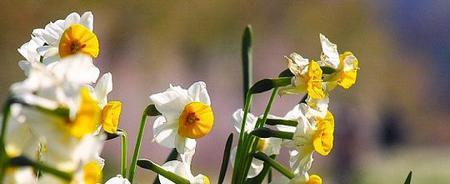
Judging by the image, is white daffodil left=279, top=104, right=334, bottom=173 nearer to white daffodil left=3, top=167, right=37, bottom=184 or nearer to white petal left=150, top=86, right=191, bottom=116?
white petal left=150, top=86, right=191, bottom=116

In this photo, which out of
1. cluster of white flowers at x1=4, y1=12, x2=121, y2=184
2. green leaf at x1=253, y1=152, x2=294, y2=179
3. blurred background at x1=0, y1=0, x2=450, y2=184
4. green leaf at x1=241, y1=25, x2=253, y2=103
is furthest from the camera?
blurred background at x1=0, y1=0, x2=450, y2=184

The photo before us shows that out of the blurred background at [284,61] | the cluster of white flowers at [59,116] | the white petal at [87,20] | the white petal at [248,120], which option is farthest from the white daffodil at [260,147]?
the blurred background at [284,61]

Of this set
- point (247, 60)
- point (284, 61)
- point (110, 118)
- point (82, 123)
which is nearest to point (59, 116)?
point (82, 123)

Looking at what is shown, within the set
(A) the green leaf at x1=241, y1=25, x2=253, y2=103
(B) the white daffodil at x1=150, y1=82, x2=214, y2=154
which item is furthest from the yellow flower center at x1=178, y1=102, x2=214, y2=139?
(A) the green leaf at x1=241, y1=25, x2=253, y2=103

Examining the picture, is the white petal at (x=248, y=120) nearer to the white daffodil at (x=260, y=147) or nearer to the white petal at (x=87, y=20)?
the white daffodil at (x=260, y=147)

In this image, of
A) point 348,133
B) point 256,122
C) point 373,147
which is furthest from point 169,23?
point 256,122

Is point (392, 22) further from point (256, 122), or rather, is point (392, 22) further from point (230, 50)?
point (256, 122)

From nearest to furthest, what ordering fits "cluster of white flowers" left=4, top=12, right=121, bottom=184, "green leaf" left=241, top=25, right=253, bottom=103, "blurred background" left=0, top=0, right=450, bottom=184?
"cluster of white flowers" left=4, top=12, right=121, bottom=184 → "green leaf" left=241, top=25, right=253, bottom=103 → "blurred background" left=0, top=0, right=450, bottom=184
